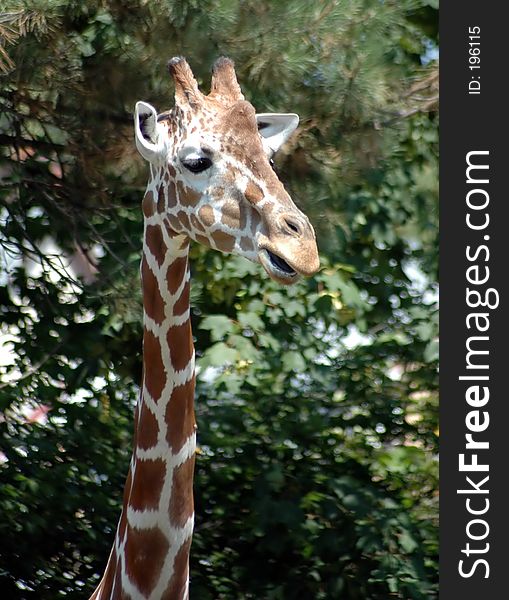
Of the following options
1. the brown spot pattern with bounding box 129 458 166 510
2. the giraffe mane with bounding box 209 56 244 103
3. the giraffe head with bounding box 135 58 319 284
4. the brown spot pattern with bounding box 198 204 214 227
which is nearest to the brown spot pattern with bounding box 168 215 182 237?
the giraffe head with bounding box 135 58 319 284

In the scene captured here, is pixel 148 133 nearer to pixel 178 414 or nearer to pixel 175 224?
pixel 175 224

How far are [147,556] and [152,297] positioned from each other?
2.12 ft

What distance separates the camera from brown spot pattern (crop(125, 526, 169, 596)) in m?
3.22

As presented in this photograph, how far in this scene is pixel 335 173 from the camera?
4914 millimetres

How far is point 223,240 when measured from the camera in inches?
118

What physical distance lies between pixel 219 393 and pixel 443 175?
1.52m

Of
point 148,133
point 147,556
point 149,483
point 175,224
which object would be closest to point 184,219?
point 175,224

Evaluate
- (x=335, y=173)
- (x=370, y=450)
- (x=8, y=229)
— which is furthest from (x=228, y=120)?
(x=370, y=450)

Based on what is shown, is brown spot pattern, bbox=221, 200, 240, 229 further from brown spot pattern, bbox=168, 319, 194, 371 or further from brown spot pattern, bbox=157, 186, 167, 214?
brown spot pattern, bbox=168, 319, 194, 371

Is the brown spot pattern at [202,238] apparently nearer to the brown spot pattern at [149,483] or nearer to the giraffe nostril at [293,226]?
the giraffe nostril at [293,226]

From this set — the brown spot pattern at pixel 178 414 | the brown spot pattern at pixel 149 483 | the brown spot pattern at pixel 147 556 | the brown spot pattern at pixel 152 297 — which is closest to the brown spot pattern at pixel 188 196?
the brown spot pattern at pixel 152 297

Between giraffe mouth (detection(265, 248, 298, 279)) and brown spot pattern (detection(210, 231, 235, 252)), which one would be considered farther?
brown spot pattern (detection(210, 231, 235, 252))

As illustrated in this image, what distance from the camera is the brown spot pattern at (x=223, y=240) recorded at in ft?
9.75

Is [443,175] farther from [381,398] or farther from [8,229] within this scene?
[8,229]
